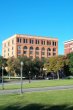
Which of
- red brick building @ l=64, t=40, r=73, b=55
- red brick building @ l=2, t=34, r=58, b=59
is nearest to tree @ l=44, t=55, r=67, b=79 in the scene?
red brick building @ l=64, t=40, r=73, b=55

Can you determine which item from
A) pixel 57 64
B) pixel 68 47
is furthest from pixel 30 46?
pixel 57 64

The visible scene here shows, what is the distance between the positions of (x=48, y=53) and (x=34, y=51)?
9.86 meters

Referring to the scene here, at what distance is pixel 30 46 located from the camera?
561 ft

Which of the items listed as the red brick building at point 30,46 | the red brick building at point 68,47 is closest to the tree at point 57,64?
the red brick building at point 68,47

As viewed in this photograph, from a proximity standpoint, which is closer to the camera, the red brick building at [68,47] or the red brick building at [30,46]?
the red brick building at [30,46]

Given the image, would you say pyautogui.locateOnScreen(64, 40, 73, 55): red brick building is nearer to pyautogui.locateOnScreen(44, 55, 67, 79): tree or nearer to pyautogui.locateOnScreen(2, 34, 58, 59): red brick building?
pyautogui.locateOnScreen(2, 34, 58, 59): red brick building

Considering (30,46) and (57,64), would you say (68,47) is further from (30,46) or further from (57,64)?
(57,64)

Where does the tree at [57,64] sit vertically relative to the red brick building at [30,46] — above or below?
below

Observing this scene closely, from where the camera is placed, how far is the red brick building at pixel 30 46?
16662 centimetres

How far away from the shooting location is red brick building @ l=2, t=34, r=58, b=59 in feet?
547

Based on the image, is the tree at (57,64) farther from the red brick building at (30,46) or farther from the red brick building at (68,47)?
the red brick building at (30,46)

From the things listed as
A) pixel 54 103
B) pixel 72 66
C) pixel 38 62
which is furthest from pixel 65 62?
pixel 54 103

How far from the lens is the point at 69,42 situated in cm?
17162

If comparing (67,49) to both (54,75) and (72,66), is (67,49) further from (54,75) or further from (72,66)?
(72,66)
